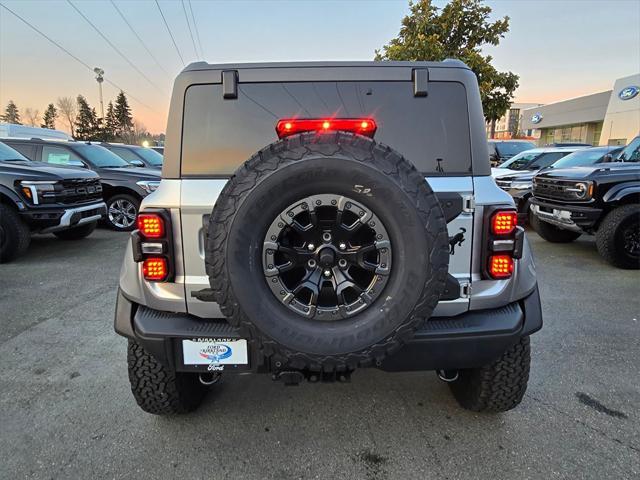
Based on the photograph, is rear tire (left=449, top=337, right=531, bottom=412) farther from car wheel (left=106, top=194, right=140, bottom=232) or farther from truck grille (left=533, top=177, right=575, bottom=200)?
car wheel (left=106, top=194, right=140, bottom=232)

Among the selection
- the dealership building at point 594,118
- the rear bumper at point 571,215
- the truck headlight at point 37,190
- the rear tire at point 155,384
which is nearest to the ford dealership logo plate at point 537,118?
the dealership building at point 594,118

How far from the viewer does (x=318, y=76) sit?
80.0 inches

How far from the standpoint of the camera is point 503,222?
6.29ft

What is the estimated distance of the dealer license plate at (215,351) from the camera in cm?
189

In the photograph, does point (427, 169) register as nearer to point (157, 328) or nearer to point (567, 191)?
point (157, 328)

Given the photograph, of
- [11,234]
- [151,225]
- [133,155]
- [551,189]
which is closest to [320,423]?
[151,225]

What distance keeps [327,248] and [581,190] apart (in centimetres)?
555

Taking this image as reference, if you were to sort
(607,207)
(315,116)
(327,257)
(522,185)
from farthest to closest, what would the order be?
(522,185)
(607,207)
(315,116)
(327,257)

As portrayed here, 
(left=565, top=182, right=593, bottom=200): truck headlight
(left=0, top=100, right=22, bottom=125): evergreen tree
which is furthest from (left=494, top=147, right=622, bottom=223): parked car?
(left=0, top=100, right=22, bottom=125): evergreen tree

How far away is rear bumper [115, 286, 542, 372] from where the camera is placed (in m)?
1.89

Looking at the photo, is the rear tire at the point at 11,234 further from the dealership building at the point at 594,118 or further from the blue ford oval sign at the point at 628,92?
the blue ford oval sign at the point at 628,92

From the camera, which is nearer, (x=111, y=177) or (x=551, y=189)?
(x=551, y=189)

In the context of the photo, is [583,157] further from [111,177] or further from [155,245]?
[111,177]

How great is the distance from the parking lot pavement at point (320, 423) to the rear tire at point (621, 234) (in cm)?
238
